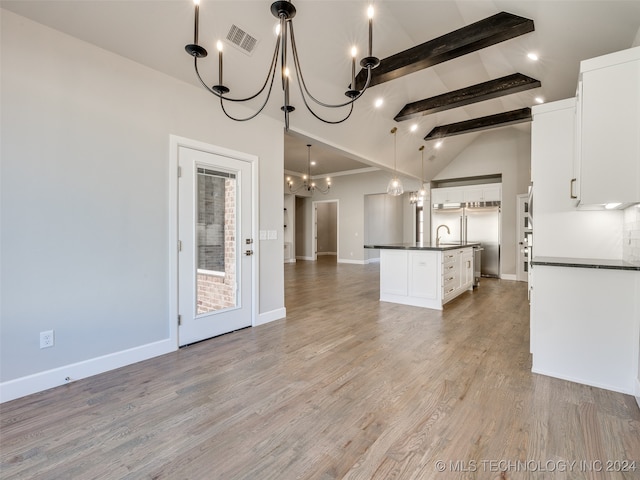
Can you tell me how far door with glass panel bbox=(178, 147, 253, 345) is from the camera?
9.95ft

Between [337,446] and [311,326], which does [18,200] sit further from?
[311,326]

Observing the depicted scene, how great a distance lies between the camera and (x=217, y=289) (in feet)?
11.1

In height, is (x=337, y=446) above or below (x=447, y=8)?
below

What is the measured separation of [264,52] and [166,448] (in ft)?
10.8

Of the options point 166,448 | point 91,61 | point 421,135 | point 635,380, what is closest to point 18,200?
point 91,61

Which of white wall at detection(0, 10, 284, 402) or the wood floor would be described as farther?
white wall at detection(0, 10, 284, 402)

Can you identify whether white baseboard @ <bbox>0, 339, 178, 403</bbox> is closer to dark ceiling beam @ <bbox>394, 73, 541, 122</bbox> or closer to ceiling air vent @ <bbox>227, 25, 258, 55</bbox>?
ceiling air vent @ <bbox>227, 25, 258, 55</bbox>

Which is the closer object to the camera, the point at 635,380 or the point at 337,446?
the point at 337,446

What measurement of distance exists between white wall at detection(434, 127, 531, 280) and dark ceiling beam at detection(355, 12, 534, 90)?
15.8 ft

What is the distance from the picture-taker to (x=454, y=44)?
10.6 ft

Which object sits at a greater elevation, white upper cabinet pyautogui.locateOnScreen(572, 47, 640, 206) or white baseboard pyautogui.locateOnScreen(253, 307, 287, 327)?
white upper cabinet pyautogui.locateOnScreen(572, 47, 640, 206)

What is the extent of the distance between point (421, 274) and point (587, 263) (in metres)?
2.43

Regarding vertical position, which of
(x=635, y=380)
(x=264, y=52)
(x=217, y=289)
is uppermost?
(x=264, y=52)

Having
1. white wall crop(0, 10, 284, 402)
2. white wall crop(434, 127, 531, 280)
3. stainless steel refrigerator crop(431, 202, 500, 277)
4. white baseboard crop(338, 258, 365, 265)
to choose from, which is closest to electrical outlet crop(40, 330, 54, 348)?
white wall crop(0, 10, 284, 402)
